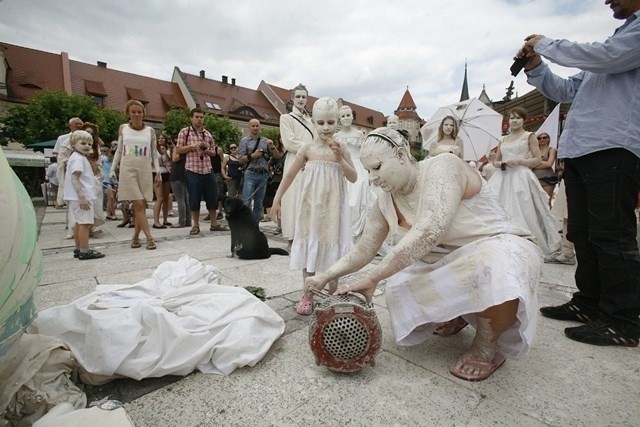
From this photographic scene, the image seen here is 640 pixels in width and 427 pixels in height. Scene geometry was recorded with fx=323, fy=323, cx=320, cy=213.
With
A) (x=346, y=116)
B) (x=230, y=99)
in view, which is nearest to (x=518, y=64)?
(x=346, y=116)

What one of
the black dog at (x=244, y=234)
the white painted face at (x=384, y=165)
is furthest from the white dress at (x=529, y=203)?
the white painted face at (x=384, y=165)

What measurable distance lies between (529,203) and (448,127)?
148cm

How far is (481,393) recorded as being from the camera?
142 cm

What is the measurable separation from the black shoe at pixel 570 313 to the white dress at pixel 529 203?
2170 millimetres

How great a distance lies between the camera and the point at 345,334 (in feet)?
4.75

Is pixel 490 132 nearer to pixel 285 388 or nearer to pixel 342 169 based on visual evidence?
pixel 342 169

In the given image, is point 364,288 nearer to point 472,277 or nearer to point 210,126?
point 472,277

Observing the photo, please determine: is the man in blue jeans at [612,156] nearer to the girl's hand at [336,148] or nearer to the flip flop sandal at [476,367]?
the flip flop sandal at [476,367]

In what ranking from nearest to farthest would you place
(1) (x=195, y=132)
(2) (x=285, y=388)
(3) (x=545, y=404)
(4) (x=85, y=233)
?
(3) (x=545, y=404) < (2) (x=285, y=388) < (4) (x=85, y=233) < (1) (x=195, y=132)

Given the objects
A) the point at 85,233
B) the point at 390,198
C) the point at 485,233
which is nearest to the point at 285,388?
the point at 390,198

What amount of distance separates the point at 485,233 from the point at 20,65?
36.4 m

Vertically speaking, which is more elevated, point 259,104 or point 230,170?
point 259,104

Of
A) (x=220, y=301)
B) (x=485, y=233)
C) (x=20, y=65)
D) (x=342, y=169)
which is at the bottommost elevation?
(x=220, y=301)

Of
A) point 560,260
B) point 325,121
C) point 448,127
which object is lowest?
point 560,260
